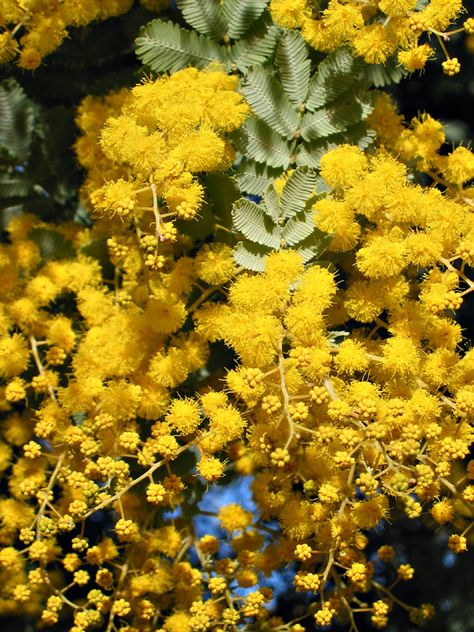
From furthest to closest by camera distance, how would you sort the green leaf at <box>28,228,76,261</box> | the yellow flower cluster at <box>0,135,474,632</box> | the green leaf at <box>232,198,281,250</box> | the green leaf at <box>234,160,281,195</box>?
the green leaf at <box>28,228,76,261</box> → the green leaf at <box>234,160,281,195</box> → the green leaf at <box>232,198,281,250</box> → the yellow flower cluster at <box>0,135,474,632</box>

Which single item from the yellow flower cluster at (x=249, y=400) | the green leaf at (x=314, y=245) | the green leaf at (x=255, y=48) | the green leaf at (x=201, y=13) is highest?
the green leaf at (x=201, y=13)

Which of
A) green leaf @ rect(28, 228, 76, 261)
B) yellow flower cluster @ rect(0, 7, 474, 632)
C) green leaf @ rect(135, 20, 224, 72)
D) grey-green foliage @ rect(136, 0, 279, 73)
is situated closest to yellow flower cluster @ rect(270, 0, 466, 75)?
yellow flower cluster @ rect(0, 7, 474, 632)

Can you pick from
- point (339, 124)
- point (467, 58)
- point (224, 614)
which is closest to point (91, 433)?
point (224, 614)

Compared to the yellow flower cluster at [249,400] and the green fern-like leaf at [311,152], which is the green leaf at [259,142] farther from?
the yellow flower cluster at [249,400]

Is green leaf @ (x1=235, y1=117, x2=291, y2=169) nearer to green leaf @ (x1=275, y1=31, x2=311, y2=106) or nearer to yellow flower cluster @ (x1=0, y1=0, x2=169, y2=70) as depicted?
green leaf @ (x1=275, y1=31, x2=311, y2=106)

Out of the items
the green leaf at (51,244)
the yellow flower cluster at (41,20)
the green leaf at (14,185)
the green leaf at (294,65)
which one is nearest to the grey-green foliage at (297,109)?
the green leaf at (294,65)

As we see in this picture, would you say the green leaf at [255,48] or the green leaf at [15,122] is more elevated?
the green leaf at [255,48]

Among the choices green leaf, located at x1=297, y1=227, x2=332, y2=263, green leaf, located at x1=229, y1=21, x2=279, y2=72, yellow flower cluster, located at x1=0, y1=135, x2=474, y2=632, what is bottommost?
yellow flower cluster, located at x1=0, y1=135, x2=474, y2=632

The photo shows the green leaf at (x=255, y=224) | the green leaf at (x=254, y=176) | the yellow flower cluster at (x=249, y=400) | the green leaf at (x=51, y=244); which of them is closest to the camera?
the yellow flower cluster at (x=249, y=400)
